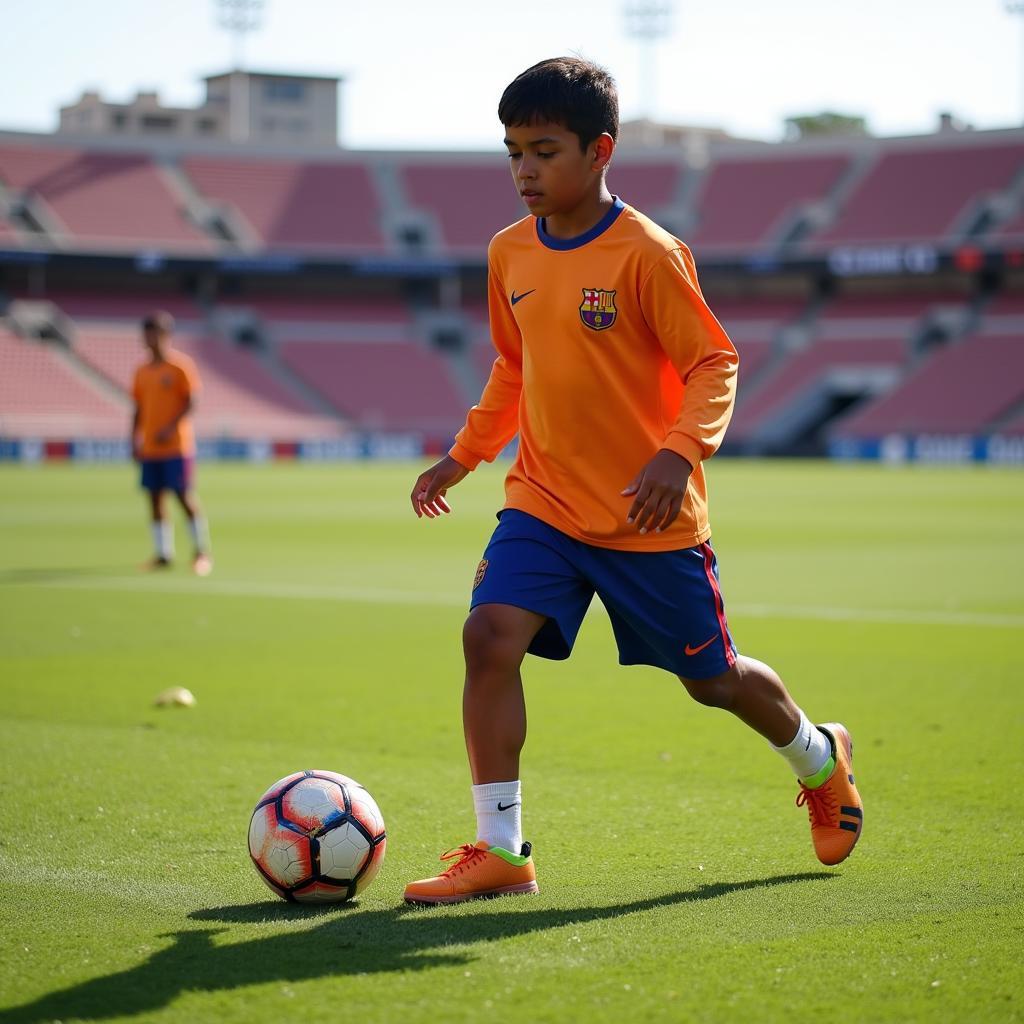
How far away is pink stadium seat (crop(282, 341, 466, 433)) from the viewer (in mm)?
57438

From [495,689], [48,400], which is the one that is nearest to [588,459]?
[495,689]

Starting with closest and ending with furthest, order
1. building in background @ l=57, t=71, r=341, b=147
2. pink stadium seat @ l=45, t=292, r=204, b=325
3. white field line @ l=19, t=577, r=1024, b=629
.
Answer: white field line @ l=19, t=577, r=1024, b=629, pink stadium seat @ l=45, t=292, r=204, b=325, building in background @ l=57, t=71, r=341, b=147

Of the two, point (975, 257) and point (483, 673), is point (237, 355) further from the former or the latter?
point (483, 673)

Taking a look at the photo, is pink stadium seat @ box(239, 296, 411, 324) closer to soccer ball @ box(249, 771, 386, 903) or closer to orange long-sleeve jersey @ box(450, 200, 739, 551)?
orange long-sleeve jersey @ box(450, 200, 739, 551)

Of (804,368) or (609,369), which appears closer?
(609,369)

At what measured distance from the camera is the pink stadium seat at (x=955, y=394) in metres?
52.7

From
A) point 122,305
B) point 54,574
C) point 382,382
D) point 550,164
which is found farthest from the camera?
point 122,305

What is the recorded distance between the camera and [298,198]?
6462cm

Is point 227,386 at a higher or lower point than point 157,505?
lower

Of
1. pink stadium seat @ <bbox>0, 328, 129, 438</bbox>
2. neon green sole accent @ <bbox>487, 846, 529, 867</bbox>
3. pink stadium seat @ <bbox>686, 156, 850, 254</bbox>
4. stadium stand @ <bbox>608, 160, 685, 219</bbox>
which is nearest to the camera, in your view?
neon green sole accent @ <bbox>487, 846, 529, 867</bbox>

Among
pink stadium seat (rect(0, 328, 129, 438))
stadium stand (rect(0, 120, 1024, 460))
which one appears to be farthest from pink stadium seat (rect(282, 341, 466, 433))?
pink stadium seat (rect(0, 328, 129, 438))

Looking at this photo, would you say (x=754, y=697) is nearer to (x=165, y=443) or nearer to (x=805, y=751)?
(x=805, y=751)

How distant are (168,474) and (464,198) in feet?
172

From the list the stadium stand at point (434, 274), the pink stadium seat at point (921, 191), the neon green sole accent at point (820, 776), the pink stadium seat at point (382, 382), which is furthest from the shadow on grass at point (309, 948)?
the pink stadium seat at point (921, 191)
